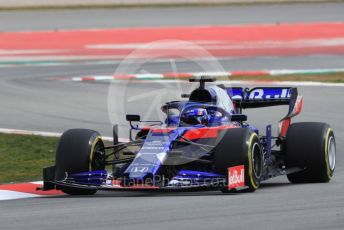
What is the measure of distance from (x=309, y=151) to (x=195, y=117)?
1.45m

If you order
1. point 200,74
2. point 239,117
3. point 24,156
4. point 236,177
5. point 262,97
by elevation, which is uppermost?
point 200,74

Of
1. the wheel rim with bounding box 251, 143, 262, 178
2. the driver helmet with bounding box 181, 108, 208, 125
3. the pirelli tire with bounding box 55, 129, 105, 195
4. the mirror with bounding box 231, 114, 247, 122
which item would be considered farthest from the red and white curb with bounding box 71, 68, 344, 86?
the wheel rim with bounding box 251, 143, 262, 178

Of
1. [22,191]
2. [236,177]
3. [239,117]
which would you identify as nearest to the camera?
[236,177]

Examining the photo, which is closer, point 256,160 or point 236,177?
point 236,177

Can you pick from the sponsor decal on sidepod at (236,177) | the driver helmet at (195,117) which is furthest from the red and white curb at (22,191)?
the sponsor decal on sidepod at (236,177)

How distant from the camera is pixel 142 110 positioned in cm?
2088

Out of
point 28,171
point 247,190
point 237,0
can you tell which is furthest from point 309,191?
point 237,0

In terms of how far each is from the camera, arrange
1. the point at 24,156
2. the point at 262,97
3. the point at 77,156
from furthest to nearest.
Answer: the point at 24,156
the point at 262,97
the point at 77,156

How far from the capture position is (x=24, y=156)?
15719 millimetres

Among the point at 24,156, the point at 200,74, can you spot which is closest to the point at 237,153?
the point at 24,156

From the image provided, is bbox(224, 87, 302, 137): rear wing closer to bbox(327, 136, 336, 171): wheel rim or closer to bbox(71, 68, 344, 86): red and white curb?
bbox(327, 136, 336, 171): wheel rim

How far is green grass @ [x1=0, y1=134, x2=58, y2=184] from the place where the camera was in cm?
1402

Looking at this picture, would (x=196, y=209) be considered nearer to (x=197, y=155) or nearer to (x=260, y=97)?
(x=197, y=155)

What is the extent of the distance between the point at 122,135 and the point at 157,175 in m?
5.89
